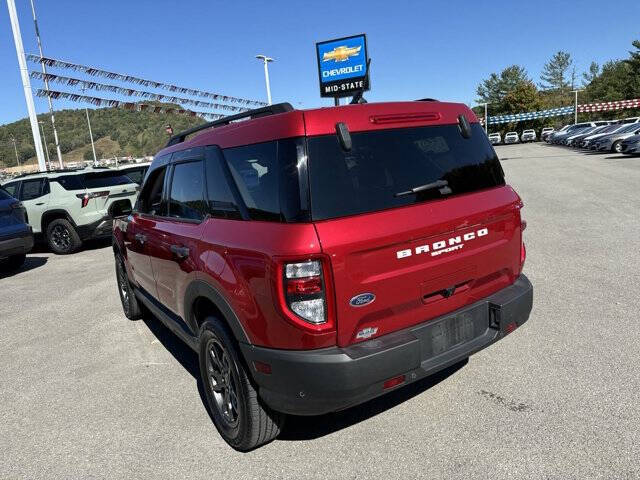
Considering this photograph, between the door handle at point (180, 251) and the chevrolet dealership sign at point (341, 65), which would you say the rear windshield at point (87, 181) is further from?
the chevrolet dealership sign at point (341, 65)

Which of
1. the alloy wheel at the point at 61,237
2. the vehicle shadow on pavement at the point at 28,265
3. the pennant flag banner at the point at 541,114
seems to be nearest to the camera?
the vehicle shadow on pavement at the point at 28,265

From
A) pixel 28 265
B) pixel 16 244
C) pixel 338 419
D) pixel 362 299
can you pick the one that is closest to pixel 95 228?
pixel 28 265

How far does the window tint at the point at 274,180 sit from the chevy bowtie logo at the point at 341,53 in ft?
85.3

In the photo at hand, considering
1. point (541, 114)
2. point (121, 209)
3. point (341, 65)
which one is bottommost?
point (121, 209)

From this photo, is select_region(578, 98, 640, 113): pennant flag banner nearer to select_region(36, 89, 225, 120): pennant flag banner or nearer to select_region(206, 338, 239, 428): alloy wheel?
select_region(36, 89, 225, 120): pennant flag banner

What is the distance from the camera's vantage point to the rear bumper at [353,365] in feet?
7.55

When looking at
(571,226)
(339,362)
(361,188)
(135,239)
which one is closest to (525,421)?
(339,362)

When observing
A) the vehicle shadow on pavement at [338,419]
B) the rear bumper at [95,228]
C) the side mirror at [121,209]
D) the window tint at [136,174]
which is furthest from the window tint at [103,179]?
the vehicle shadow on pavement at [338,419]

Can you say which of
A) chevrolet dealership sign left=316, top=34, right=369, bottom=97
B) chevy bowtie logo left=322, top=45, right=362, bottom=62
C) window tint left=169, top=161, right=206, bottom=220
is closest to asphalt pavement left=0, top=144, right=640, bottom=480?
window tint left=169, top=161, right=206, bottom=220

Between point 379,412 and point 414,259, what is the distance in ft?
3.95

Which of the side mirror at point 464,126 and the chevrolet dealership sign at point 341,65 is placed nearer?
the side mirror at point 464,126

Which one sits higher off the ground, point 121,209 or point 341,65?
point 341,65

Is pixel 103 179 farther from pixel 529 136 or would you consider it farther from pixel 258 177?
pixel 529 136

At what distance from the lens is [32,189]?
10.8 meters
